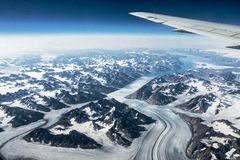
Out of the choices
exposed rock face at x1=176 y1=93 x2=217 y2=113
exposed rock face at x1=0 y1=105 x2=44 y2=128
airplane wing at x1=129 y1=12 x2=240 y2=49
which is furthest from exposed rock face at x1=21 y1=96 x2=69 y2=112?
airplane wing at x1=129 y1=12 x2=240 y2=49

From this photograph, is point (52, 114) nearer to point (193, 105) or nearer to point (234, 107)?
point (193, 105)

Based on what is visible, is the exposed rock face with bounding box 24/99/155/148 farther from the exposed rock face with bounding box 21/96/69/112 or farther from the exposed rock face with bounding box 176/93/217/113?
the exposed rock face with bounding box 176/93/217/113

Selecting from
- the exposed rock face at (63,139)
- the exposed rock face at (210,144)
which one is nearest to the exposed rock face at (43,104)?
the exposed rock face at (63,139)

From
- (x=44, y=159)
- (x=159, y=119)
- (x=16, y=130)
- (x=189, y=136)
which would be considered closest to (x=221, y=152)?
(x=189, y=136)

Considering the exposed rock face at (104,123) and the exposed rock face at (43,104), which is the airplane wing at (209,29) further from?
the exposed rock face at (43,104)

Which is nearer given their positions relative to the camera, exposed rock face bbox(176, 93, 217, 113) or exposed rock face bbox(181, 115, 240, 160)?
exposed rock face bbox(181, 115, 240, 160)
